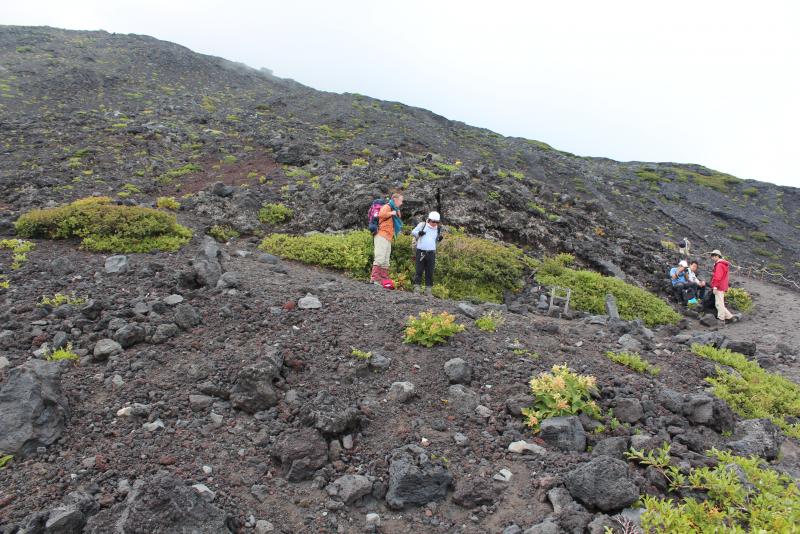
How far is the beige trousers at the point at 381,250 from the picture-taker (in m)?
12.1

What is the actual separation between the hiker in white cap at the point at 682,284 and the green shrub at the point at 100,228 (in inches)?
611

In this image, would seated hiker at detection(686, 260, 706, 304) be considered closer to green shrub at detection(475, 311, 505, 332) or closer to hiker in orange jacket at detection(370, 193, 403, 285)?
green shrub at detection(475, 311, 505, 332)

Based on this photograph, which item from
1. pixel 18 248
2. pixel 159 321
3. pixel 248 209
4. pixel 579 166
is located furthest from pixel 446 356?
pixel 579 166

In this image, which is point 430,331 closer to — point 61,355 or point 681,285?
point 61,355

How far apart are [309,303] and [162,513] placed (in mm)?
4651

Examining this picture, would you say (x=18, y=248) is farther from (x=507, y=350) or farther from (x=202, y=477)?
(x=507, y=350)

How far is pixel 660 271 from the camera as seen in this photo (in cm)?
1800

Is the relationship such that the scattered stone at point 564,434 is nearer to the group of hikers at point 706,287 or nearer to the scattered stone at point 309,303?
the scattered stone at point 309,303

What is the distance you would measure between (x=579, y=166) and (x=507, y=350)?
36.2m

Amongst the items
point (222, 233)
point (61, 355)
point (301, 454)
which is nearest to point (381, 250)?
point (222, 233)

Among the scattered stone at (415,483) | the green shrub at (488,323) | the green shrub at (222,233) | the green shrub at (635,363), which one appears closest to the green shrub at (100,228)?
A: the green shrub at (222,233)

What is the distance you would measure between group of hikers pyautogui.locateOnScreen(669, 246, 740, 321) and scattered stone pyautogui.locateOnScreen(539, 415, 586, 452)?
11.5 meters

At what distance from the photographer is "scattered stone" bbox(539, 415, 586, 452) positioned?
5484mm

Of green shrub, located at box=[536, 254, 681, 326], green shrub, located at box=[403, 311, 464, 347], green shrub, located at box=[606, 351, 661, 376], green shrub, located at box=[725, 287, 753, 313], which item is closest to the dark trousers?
green shrub, located at box=[536, 254, 681, 326]
